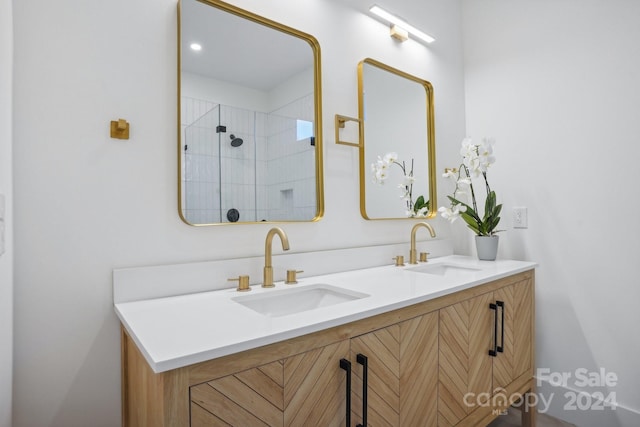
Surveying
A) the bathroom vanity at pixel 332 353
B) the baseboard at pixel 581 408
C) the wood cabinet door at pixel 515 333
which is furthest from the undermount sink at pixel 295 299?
the baseboard at pixel 581 408

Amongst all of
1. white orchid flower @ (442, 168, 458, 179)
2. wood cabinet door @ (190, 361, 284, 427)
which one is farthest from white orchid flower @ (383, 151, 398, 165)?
wood cabinet door @ (190, 361, 284, 427)

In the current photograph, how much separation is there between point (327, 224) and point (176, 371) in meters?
0.95

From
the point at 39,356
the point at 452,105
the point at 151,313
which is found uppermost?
the point at 452,105

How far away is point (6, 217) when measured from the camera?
2.67ft

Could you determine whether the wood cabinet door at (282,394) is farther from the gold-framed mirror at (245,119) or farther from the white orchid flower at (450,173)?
the white orchid flower at (450,173)

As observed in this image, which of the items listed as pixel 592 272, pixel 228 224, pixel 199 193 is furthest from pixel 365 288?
pixel 592 272

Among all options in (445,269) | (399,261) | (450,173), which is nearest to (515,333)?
(445,269)

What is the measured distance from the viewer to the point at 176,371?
2.06 ft

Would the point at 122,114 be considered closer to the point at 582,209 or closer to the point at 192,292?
the point at 192,292

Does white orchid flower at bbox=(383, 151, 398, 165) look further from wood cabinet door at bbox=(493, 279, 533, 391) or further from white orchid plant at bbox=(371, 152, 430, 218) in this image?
wood cabinet door at bbox=(493, 279, 533, 391)

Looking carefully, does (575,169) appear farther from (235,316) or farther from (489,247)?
(235,316)

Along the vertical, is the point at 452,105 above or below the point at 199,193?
above

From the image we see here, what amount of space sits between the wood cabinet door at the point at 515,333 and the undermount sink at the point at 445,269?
7.2 inches

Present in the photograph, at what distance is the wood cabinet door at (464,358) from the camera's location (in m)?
1.14
